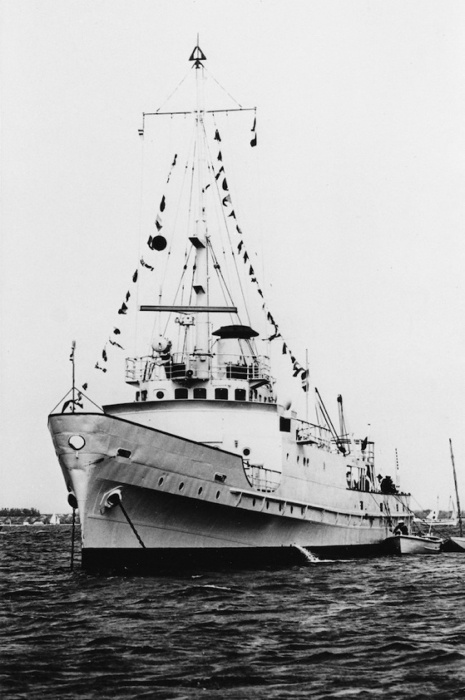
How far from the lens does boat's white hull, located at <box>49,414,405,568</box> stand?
1938 centimetres

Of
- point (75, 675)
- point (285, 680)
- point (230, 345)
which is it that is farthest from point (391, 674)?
point (230, 345)

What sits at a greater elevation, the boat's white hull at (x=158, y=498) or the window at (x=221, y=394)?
the window at (x=221, y=394)

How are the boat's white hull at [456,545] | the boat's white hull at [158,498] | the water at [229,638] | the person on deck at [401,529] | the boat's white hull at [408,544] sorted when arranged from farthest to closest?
the boat's white hull at [456,545] → the person on deck at [401,529] → the boat's white hull at [408,544] → the boat's white hull at [158,498] → the water at [229,638]

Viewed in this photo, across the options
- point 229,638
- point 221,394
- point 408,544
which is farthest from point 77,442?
point 408,544

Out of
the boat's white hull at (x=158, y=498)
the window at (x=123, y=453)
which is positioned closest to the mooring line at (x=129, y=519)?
the boat's white hull at (x=158, y=498)

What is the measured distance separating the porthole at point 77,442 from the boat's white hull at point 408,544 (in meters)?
19.5

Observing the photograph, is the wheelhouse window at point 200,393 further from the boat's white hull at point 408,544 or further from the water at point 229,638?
the boat's white hull at point 408,544

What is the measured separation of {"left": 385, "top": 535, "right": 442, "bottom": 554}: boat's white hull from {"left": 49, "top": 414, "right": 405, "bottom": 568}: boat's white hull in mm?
11940

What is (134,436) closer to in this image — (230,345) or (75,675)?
(230,345)

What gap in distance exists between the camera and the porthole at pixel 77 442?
19.2m

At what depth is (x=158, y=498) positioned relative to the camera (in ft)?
66.4

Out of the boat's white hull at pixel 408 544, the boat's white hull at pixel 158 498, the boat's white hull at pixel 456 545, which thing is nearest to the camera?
the boat's white hull at pixel 158 498

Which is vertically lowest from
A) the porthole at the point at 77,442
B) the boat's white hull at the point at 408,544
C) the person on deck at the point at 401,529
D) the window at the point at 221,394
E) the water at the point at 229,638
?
the water at the point at 229,638

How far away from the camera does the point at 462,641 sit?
11.6 meters
